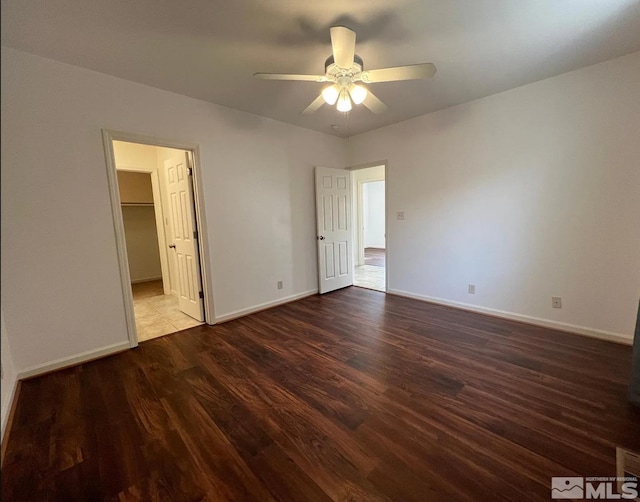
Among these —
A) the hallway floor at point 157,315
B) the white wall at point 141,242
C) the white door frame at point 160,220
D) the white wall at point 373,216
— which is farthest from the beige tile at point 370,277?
the white wall at point 141,242

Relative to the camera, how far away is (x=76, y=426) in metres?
1.92

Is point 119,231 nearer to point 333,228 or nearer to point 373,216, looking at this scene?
point 333,228

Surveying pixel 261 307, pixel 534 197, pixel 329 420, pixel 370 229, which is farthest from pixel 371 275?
pixel 370 229

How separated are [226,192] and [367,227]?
769cm

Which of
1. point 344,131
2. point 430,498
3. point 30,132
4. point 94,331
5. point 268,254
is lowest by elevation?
point 430,498

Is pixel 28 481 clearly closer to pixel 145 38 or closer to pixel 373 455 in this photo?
pixel 373 455

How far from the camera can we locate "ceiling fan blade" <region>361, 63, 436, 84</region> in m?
1.98

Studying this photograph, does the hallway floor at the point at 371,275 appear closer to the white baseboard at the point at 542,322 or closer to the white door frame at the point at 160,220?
the white baseboard at the point at 542,322

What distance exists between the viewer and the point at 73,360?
263 cm

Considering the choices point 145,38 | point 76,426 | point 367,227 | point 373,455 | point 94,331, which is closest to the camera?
point 373,455

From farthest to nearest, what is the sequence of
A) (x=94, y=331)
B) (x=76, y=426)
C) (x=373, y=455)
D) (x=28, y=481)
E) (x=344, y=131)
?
(x=344, y=131) < (x=94, y=331) < (x=76, y=426) < (x=373, y=455) < (x=28, y=481)

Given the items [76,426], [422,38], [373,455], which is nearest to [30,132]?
[76,426]

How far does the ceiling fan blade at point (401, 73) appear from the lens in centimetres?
198

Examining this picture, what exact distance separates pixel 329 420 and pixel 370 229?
30.3 feet
